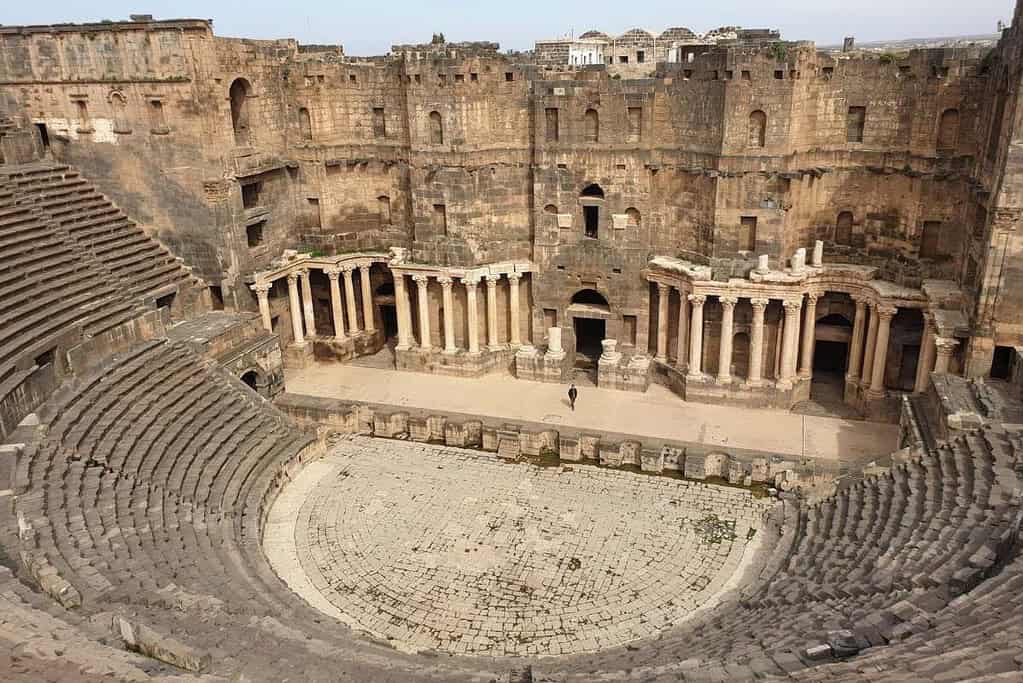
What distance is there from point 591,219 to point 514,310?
436 cm

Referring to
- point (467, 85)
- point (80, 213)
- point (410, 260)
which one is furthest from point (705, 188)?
point (80, 213)

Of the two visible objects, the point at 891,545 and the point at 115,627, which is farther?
the point at 891,545

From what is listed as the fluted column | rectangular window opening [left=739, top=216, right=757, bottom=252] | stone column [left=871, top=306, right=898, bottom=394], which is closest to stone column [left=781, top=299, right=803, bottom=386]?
rectangular window opening [left=739, top=216, right=757, bottom=252]

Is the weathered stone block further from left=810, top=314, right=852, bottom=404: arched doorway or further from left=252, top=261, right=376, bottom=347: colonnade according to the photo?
left=252, top=261, right=376, bottom=347: colonnade

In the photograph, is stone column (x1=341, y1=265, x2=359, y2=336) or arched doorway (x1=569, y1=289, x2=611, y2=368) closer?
arched doorway (x1=569, y1=289, x2=611, y2=368)

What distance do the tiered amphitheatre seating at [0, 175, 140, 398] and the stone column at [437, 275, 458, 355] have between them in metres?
10.2

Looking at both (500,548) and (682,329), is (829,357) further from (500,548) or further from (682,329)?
(500,548)

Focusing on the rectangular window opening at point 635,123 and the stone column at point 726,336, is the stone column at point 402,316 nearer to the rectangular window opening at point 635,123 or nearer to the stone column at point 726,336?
the rectangular window opening at point 635,123

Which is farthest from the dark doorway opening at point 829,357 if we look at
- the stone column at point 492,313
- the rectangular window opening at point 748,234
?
the stone column at point 492,313

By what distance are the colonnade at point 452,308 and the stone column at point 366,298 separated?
1701mm

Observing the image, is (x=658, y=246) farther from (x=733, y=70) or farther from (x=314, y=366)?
(x=314, y=366)

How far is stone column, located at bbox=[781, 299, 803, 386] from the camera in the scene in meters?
25.5

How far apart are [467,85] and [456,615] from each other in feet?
58.6

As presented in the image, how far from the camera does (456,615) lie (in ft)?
54.1
